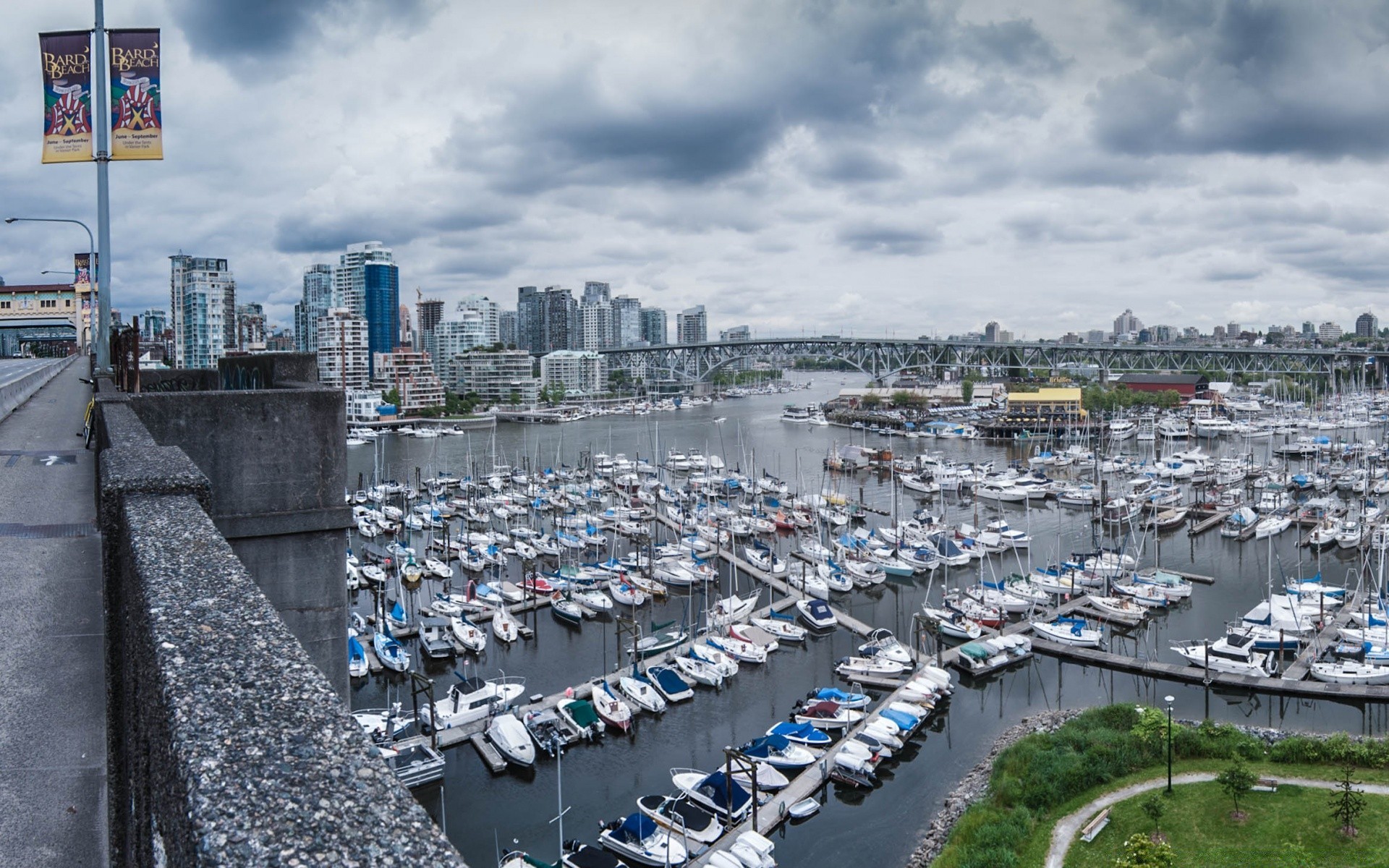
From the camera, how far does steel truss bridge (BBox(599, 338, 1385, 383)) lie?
193ft

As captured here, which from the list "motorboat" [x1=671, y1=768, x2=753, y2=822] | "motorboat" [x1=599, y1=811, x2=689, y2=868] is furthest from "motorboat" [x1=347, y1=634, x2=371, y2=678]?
"motorboat" [x1=671, y1=768, x2=753, y2=822]

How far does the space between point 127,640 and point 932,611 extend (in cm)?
1365

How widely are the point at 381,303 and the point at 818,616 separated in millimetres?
68761

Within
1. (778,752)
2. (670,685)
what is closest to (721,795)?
(778,752)

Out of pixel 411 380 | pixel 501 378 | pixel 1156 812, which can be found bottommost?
pixel 1156 812

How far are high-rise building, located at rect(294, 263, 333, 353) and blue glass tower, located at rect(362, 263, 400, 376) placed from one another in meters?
3.86

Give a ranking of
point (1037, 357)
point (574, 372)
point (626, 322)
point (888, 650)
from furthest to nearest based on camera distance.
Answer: point (626, 322) < point (574, 372) < point (1037, 357) < point (888, 650)

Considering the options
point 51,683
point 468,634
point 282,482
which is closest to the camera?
point 51,683

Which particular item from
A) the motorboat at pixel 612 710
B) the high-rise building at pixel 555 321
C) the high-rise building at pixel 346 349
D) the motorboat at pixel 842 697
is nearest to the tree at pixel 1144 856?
the motorboat at pixel 842 697

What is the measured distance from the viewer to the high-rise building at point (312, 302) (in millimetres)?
76562

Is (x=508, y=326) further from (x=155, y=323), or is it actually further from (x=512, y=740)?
(x=512, y=740)

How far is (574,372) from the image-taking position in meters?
67.8

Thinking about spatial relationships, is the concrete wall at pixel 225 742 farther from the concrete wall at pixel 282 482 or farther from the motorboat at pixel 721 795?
the motorboat at pixel 721 795

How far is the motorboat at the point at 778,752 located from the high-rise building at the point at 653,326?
358ft
